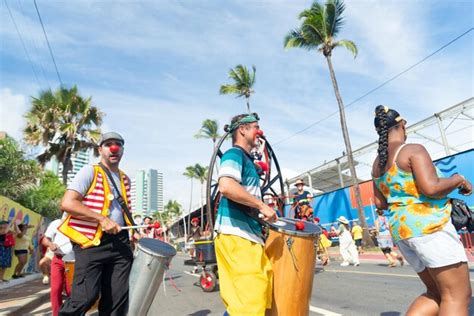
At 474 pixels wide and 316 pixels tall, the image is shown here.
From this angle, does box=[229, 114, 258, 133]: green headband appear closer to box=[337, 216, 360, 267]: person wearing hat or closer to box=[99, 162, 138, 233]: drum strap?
box=[99, 162, 138, 233]: drum strap

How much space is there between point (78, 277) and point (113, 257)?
0.99 ft

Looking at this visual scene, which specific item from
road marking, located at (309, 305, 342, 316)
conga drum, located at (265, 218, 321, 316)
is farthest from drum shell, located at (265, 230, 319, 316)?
road marking, located at (309, 305, 342, 316)

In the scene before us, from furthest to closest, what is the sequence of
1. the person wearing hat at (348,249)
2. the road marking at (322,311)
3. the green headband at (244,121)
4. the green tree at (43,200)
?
the green tree at (43,200) < the person wearing hat at (348,249) < the road marking at (322,311) < the green headband at (244,121)

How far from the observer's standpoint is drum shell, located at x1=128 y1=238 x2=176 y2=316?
3.27 metres

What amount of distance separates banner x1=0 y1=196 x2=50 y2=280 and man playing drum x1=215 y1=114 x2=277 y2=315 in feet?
32.0

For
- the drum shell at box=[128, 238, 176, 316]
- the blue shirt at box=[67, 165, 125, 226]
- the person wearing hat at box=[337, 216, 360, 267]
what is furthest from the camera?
the person wearing hat at box=[337, 216, 360, 267]

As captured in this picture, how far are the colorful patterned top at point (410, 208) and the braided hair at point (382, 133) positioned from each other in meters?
0.10

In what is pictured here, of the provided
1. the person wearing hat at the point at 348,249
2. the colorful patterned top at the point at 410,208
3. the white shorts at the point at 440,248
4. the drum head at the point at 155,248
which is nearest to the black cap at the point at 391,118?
the colorful patterned top at the point at 410,208

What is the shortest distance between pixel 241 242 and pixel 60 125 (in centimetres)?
1895

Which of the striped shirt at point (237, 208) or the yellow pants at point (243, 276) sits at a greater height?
the striped shirt at point (237, 208)

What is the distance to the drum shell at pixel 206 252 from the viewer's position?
301 inches

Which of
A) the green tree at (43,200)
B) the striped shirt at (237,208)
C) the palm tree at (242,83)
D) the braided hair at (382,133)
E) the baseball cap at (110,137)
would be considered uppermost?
the palm tree at (242,83)

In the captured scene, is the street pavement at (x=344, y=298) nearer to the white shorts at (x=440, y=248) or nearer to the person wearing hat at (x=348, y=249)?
the white shorts at (x=440, y=248)


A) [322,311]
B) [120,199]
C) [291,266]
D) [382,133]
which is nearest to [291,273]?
[291,266]
